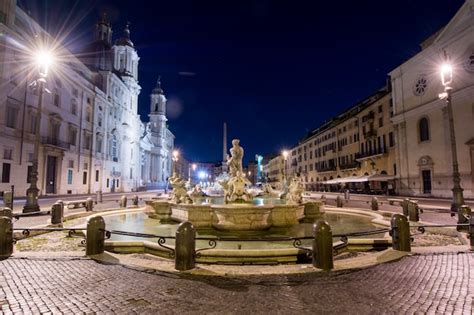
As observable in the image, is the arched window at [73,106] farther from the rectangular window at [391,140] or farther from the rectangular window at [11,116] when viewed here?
the rectangular window at [391,140]

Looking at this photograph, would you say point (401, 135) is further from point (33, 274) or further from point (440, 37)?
point (33, 274)

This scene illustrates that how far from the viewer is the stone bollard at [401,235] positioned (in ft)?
23.6

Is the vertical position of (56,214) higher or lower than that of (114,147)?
lower

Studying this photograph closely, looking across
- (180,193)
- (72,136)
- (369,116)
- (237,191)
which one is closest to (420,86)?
(369,116)

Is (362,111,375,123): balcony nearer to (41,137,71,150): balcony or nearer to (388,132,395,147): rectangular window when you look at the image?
(388,132,395,147): rectangular window

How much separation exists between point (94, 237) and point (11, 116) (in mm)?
28028

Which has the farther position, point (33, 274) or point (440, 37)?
point (440, 37)

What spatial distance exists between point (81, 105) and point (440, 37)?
1779 inches

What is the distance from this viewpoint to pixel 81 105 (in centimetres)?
4069

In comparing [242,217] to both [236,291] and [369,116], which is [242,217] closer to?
[236,291]

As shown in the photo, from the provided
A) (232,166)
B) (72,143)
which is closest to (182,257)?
(232,166)

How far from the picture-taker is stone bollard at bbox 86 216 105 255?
6926mm

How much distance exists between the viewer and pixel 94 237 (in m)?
6.97

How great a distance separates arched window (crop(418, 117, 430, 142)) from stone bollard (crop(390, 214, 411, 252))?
A: 30210mm
